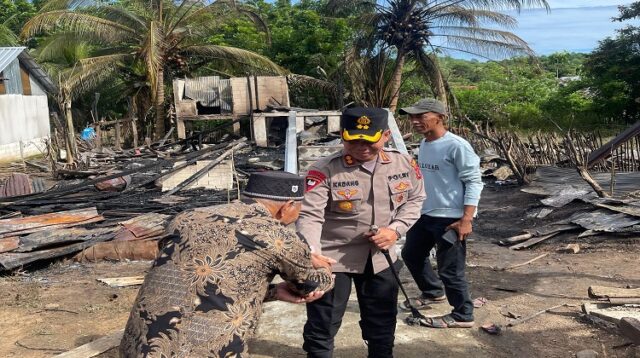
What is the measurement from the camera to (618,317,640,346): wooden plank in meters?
3.65

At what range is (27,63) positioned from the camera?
23266 millimetres

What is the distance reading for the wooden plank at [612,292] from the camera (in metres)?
4.64

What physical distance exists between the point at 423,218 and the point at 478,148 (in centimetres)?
1216

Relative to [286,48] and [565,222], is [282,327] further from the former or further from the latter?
[286,48]

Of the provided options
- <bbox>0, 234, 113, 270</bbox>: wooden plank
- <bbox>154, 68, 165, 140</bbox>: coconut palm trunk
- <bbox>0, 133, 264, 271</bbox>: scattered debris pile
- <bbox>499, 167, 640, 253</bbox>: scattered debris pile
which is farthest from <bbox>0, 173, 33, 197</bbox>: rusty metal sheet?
<bbox>154, 68, 165, 140</bbox>: coconut palm trunk

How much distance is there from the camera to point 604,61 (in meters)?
23.4

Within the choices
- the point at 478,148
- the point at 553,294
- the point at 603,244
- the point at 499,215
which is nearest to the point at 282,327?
the point at 553,294

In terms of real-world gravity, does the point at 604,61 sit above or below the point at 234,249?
above

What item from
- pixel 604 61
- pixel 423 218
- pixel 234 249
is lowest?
pixel 423 218

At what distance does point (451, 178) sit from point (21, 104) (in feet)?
73.2

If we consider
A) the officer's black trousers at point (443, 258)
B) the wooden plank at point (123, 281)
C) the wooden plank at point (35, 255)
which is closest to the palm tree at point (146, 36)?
the wooden plank at point (35, 255)

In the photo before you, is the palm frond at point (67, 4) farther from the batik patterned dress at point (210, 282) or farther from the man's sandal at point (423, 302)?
the batik patterned dress at point (210, 282)

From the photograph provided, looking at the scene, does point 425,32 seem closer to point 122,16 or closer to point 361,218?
point 122,16

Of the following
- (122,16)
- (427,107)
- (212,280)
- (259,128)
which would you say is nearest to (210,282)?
(212,280)
